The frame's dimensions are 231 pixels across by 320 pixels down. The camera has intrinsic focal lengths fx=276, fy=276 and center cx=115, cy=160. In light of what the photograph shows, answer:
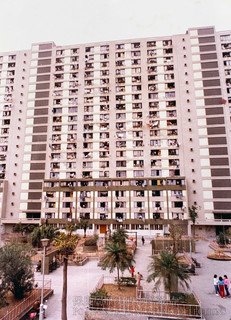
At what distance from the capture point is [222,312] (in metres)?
20.3

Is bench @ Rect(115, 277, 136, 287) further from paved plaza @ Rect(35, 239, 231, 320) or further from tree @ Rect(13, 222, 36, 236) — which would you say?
tree @ Rect(13, 222, 36, 236)

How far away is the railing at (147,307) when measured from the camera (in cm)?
1965

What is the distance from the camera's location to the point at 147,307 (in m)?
20.7

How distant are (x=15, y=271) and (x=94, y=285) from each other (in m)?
8.43

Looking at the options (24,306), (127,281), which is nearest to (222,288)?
(127,281)

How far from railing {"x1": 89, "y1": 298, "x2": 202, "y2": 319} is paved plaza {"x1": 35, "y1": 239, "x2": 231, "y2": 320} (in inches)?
46.1

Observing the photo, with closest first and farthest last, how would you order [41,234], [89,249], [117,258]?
[117,258] < [89,249] < [41,234]

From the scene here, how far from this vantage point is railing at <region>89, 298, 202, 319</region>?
19.7 m

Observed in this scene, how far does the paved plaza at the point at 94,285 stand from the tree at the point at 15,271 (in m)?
2.60

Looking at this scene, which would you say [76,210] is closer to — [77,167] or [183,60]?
[77,167]

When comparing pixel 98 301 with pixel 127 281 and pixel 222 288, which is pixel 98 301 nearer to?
pixel 127 281

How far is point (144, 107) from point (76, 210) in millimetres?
33122

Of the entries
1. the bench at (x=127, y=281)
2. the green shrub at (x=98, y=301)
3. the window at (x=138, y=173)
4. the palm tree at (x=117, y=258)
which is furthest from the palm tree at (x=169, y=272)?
the window at (x=138, y=173)

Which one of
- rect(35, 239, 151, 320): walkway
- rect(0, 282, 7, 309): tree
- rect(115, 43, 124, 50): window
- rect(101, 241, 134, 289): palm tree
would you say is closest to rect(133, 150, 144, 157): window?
rect(115, 43, 124, 50): window
